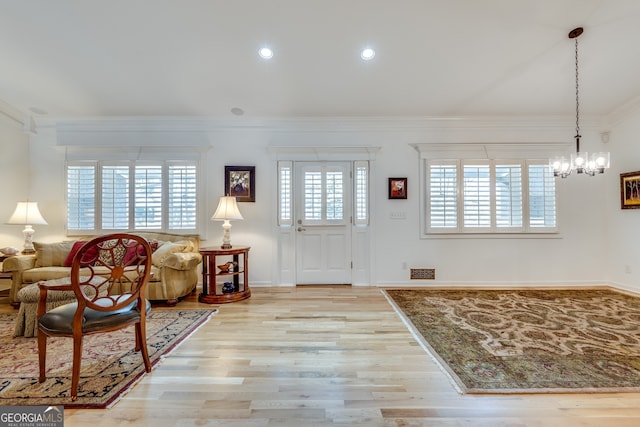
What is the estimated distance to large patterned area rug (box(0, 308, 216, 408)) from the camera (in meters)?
1.75

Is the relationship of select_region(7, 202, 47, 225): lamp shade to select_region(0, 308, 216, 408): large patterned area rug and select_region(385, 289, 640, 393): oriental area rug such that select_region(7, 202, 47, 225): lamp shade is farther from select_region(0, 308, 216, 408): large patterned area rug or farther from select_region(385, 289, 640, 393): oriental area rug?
select_region(385, 289, 640, 393): oriental area rug

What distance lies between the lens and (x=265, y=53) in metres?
3.38

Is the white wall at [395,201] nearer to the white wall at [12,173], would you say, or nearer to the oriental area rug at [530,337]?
the white wall at [12,173]

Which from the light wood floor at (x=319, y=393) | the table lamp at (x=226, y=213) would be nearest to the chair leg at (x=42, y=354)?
the light wood floor at (x=319, y=393)

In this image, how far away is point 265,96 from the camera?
13.4 ft

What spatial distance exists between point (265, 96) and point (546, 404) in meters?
4.27

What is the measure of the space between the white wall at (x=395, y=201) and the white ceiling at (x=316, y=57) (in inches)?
10.1

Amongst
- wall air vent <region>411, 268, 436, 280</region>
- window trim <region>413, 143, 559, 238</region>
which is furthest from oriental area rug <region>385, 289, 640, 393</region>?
window trim <region>413, 143, 559, 238</region>

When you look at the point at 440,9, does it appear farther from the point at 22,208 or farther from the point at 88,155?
the point at 22,208

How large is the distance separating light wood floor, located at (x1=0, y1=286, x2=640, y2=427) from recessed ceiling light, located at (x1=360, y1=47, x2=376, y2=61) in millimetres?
3104

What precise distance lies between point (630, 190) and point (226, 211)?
5.89 meters

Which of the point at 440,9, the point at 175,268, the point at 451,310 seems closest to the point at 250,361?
the point at 175,268

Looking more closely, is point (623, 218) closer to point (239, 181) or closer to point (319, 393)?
point (319, 393)

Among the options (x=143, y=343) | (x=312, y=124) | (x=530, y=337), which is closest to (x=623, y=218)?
(x=530, y=337)
